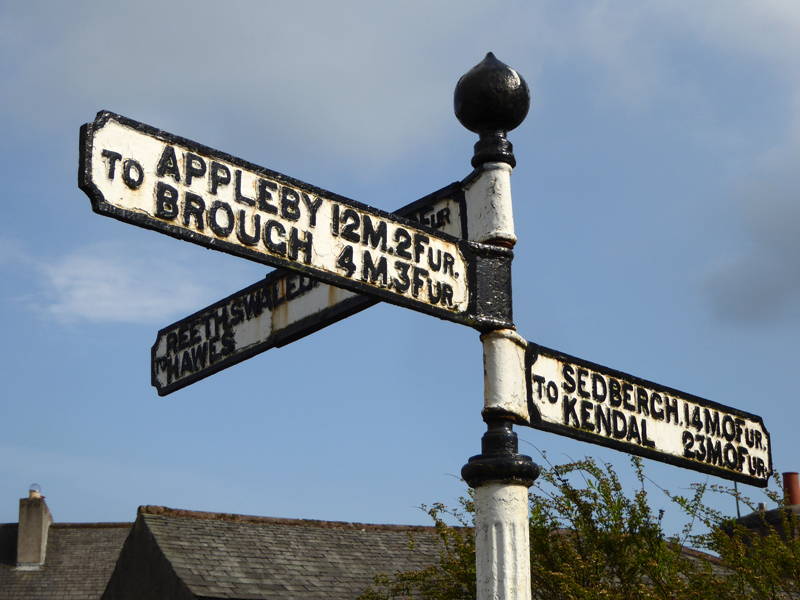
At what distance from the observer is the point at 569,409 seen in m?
4.07

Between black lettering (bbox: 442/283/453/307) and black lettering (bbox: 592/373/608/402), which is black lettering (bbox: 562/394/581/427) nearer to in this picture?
black lettering (bbox: 592/373/608/402)

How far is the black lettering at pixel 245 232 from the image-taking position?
3170mm

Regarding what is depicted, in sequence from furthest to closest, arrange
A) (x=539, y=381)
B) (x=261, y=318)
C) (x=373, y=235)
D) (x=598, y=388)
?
(x=261, y=318)
(x=598, y=388)
(x=539, y=381)
(x=373, y=235)

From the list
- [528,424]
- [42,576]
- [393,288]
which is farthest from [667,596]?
[42,576]

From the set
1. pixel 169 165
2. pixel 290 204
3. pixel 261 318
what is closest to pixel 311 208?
pixel 290 204

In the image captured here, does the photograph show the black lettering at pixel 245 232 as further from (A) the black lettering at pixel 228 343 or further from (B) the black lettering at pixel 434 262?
(A) the black lettering at pixel 228 343

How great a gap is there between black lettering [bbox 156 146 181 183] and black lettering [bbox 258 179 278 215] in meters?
0.30

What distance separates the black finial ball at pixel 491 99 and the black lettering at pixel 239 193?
1.41 meters

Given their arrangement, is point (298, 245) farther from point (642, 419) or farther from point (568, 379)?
point (642, 419)

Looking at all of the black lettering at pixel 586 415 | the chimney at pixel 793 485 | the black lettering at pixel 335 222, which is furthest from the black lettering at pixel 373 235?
the chimney at pixel 793 485

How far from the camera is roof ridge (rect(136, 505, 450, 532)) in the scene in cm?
1884

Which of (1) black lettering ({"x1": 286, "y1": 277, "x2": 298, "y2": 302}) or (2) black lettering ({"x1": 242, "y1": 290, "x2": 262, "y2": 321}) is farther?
(2) black lettering ({"x1": 242, "y1": 290, "x2": 262, "y2": 321})

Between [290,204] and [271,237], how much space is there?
16 cm

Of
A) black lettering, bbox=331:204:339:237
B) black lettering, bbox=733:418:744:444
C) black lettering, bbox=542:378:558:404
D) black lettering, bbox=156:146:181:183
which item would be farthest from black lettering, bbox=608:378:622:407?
black lettering, bbox=156:146:181:183
